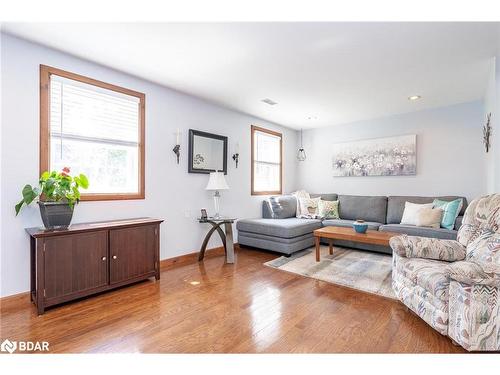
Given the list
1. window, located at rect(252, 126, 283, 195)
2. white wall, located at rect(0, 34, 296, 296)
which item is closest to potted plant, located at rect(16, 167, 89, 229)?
white wall, located at rect(0, 34, 296, 296)

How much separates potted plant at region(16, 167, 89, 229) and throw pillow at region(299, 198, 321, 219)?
142 inches

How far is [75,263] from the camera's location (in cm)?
227

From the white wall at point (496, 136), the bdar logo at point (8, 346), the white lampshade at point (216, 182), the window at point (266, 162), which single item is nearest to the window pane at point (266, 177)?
the window at point (266, 162)

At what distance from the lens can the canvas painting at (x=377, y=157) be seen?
449cm

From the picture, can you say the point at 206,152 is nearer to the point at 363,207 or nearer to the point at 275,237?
the point at 275,237

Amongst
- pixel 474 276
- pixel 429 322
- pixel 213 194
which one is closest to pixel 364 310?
pixel 429 322

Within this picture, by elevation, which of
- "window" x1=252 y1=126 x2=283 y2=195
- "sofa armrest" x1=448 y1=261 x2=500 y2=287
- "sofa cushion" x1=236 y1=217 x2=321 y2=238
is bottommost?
"sofa cushion" x1=236 y1=217 x2=321 y2=238

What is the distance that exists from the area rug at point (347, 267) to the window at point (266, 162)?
5.12ft

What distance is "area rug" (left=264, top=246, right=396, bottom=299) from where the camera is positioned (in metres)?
2.75

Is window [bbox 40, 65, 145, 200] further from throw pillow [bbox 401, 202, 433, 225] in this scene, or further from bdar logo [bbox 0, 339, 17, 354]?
throw pillow [bbox 401, 202, 433, 225]

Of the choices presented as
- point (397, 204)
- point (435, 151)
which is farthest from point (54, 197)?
point (435, 151)

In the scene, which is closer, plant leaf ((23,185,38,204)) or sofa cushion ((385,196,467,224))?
plant leaf ((23,185,38,204))

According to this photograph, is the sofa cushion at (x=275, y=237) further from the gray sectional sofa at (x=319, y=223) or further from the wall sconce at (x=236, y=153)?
the wall sconce at (x=236, y=153)
